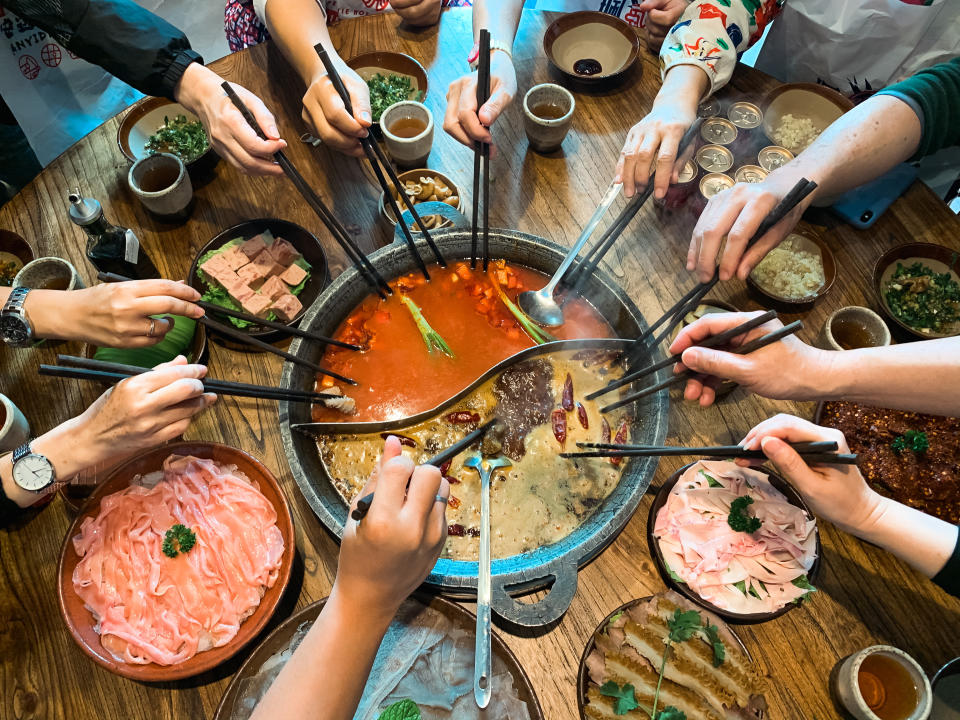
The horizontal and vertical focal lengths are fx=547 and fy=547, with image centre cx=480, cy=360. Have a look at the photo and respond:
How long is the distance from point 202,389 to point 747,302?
2.03 m

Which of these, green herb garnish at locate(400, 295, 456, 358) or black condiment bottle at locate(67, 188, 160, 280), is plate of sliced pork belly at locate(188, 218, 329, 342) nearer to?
black condiment bottle at locate(67, 188, 160, 280)

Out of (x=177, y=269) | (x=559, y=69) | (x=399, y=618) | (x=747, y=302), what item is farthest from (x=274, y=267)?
(x=747, y=302)

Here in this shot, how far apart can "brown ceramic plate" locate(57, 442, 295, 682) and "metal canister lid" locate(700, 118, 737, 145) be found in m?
2.31

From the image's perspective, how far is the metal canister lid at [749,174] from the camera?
2.39m

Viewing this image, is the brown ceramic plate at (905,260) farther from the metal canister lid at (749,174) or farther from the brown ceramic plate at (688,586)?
the brown ceramic plate at (688,586)

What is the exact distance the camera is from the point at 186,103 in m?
2.31

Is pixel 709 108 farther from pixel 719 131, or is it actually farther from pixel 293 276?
pixel 293 276

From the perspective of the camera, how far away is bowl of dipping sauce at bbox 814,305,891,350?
2.00 meters

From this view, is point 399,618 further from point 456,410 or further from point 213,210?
point 213,210

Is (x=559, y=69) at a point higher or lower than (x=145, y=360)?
higher

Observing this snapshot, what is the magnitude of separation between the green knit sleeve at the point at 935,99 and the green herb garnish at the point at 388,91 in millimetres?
2040

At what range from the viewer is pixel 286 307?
2.14m

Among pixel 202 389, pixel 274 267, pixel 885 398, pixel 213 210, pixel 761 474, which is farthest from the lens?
pixel 213 210

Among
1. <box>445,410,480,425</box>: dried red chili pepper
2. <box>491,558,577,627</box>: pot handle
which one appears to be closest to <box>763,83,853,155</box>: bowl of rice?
<box>445,410,480,425</box>: dried red chili pepper
